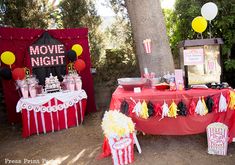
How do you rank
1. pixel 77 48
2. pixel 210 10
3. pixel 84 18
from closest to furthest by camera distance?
1. pixel 210 10
2. pixel 77 48
3. pixel 84 18

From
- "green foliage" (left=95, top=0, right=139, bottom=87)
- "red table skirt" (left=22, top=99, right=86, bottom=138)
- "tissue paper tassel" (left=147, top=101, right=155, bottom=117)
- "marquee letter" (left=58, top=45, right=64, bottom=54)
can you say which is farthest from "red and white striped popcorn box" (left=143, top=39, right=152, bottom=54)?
"green foliage" (left=95, top=0, right=139, bottom=87)

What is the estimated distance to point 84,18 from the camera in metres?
6.92

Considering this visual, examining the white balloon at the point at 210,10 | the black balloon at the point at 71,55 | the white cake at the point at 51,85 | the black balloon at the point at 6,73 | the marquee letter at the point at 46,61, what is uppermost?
the white balloon at the point at 210,10

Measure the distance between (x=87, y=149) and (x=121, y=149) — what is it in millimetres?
838

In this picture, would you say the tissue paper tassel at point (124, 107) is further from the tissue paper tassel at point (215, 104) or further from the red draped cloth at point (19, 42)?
the red draped cloth at point (19, 42)

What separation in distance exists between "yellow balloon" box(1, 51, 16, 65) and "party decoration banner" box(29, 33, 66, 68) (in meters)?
0.42

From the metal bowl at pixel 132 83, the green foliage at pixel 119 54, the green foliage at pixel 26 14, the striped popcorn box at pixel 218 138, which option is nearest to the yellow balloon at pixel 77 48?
the green foliage at pixel 119 54

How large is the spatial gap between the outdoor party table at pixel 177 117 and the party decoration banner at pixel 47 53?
2217mm

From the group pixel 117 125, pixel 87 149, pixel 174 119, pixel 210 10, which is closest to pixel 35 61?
pixel 87 149

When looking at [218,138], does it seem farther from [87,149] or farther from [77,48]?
[77,48]

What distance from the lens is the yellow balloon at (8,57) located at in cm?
414

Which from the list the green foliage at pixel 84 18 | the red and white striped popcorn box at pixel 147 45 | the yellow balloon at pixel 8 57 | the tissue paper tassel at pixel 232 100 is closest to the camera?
the tissue paper tassel at pixel 232 100

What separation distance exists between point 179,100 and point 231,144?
0.99 metres

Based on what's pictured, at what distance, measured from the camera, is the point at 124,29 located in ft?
22.4
